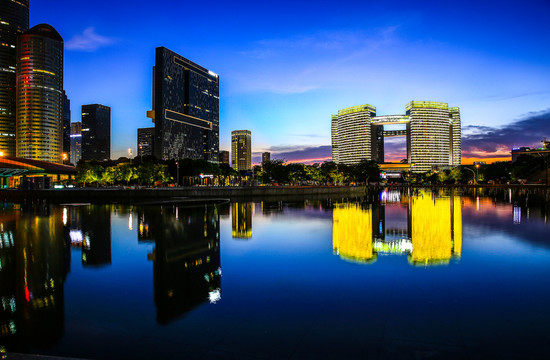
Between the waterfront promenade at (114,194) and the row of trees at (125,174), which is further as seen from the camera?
the row of trees at (125,174)

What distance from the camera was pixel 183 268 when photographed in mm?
10312

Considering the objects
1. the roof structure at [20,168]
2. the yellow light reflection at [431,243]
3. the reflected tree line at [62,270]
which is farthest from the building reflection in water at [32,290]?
the roof structure at [20,168]

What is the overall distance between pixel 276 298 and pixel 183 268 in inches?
148

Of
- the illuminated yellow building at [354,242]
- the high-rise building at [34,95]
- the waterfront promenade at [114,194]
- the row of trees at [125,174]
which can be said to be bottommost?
the illuminated yellow building at [354,242]

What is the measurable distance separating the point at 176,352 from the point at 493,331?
5229 millimetres

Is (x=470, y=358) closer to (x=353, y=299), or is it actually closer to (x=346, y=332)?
(x=346, y=332)

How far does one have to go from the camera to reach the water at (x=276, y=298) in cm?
545

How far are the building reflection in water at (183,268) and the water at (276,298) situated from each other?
0.19ft

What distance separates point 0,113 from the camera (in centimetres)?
19750

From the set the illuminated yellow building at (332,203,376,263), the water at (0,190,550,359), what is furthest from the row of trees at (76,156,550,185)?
the water at (0,190,550,359)

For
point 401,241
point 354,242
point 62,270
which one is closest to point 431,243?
point 401,241

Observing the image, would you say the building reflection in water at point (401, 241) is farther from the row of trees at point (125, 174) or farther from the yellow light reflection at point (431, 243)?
the row of trees at point (125, 174)

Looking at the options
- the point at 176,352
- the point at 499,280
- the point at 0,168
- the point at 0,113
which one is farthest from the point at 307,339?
the point at 0,113

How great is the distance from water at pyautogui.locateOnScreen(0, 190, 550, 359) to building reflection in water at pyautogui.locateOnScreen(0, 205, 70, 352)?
0.04m
